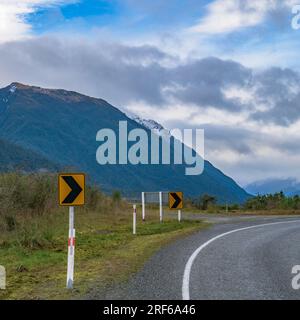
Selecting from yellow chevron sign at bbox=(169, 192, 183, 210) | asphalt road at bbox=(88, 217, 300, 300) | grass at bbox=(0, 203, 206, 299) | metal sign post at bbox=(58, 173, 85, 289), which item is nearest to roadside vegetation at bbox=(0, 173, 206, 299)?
grass at bbox=(0, 203, 206, 299)

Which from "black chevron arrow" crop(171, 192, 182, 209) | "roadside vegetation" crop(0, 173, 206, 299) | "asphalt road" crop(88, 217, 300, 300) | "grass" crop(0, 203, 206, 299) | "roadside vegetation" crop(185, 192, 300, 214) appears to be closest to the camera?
"asphalt road" crop(88, 217, 300, 300)

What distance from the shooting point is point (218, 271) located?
13.6 meters

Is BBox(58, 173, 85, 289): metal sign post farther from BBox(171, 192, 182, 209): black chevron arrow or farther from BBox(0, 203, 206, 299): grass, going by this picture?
BBox(171, 192, 182, 209): black chevron arrow

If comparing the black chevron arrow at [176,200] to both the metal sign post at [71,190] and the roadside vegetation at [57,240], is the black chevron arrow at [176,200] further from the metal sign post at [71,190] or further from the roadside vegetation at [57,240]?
the metal sign post at [71,190]

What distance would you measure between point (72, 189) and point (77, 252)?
604cm

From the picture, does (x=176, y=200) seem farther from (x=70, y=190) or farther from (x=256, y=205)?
(x=256, y=205)

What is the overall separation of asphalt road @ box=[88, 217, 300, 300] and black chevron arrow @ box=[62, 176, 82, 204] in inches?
81.7

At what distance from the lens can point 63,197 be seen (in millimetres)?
12469

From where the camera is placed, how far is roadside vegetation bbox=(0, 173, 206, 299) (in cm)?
1291

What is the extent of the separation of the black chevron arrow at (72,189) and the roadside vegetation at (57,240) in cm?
178

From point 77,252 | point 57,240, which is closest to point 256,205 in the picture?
point 57,240

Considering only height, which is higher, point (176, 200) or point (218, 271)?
point (176, 200)
